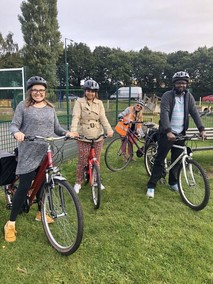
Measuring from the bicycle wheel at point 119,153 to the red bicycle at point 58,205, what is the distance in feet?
9.75

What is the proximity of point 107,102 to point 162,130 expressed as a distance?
6.25 meters

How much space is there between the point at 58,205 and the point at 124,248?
85cm

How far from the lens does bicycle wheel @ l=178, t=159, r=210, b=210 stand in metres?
3.90

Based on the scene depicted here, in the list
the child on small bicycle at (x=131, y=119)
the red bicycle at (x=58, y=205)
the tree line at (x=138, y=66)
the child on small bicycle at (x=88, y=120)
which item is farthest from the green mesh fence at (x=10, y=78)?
the tree line at (x=138, y=66)

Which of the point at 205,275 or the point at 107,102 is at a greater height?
the point at 107,102

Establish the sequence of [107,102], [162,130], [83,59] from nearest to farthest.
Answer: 1. [162,130]
2. [107,102]
3. [83,59]

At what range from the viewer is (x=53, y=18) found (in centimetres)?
3494

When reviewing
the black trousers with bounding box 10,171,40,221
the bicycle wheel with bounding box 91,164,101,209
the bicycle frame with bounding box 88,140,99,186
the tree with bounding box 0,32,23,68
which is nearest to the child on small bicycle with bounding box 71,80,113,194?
the bicycle frame with bounding box 88,140,99,186

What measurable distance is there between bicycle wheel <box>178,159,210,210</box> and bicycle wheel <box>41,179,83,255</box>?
6.33 feet

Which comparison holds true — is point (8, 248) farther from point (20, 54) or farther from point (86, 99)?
point (20, 54)

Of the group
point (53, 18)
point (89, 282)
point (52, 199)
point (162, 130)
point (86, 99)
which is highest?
point (53, 18)

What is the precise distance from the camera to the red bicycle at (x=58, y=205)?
2.78 m

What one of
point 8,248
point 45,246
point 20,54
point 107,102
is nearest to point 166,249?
point 45,246

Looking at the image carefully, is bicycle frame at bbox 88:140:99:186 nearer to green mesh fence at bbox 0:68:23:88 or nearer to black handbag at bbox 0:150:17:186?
black handbag at bbox 0:150:17:186
